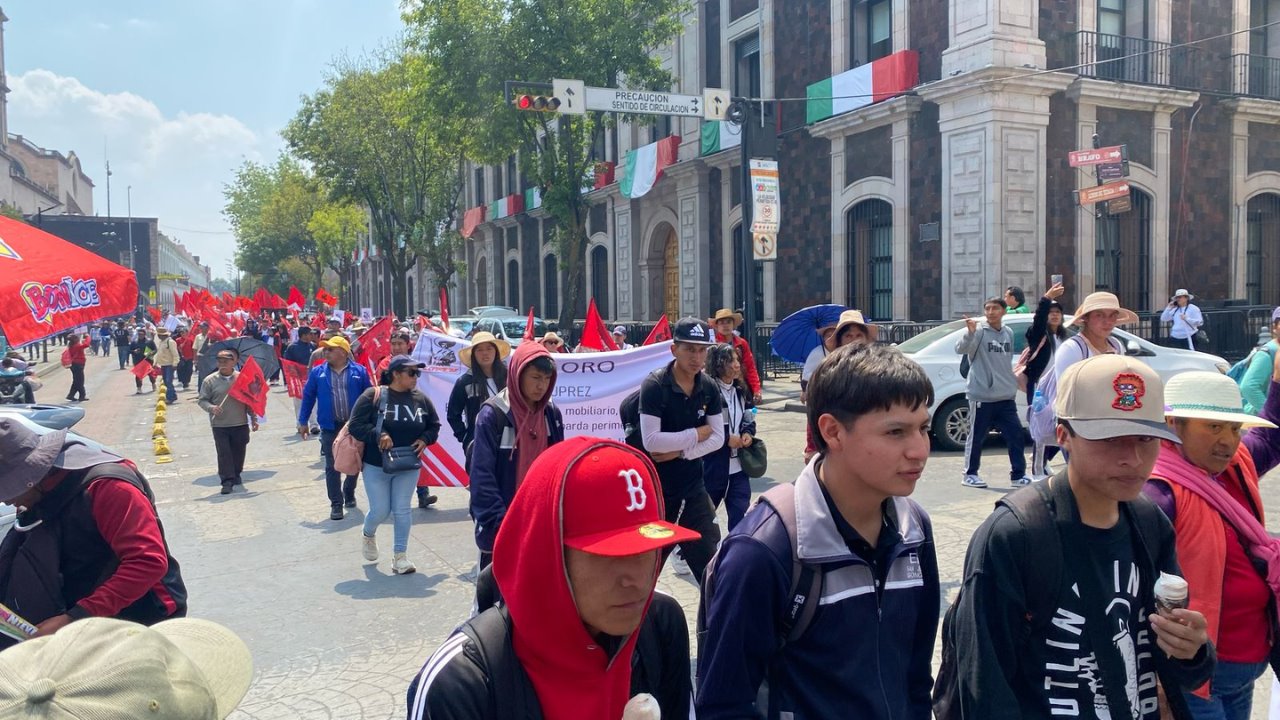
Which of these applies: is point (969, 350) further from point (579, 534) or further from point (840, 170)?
point (840, 170)

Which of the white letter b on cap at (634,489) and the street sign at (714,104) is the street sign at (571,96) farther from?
the white letter b on cap at (634,489)

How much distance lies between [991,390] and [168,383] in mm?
20158

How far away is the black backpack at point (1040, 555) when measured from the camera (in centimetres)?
218

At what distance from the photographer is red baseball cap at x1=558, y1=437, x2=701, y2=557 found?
5.56ft

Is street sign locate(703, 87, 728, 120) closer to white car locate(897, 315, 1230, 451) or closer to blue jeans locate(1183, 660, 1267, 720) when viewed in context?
white car locate(897, 315, 1230, 451)

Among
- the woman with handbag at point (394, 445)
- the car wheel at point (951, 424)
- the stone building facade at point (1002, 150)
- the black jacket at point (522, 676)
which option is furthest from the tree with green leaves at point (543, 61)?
the black jacket at point (522, 676)

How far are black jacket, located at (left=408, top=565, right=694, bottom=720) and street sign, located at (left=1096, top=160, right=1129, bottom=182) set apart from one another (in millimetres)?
16539

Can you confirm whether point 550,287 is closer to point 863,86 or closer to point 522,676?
point 863,86

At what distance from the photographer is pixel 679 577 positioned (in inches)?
254

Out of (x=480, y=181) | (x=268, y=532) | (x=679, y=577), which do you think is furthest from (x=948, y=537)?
(x=480, y=181)

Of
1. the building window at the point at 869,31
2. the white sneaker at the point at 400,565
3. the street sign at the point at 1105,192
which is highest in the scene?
the building window at the point at 869,31

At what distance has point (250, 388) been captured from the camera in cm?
1058

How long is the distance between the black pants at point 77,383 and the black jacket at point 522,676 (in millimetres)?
23647

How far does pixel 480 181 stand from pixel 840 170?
28.6m
